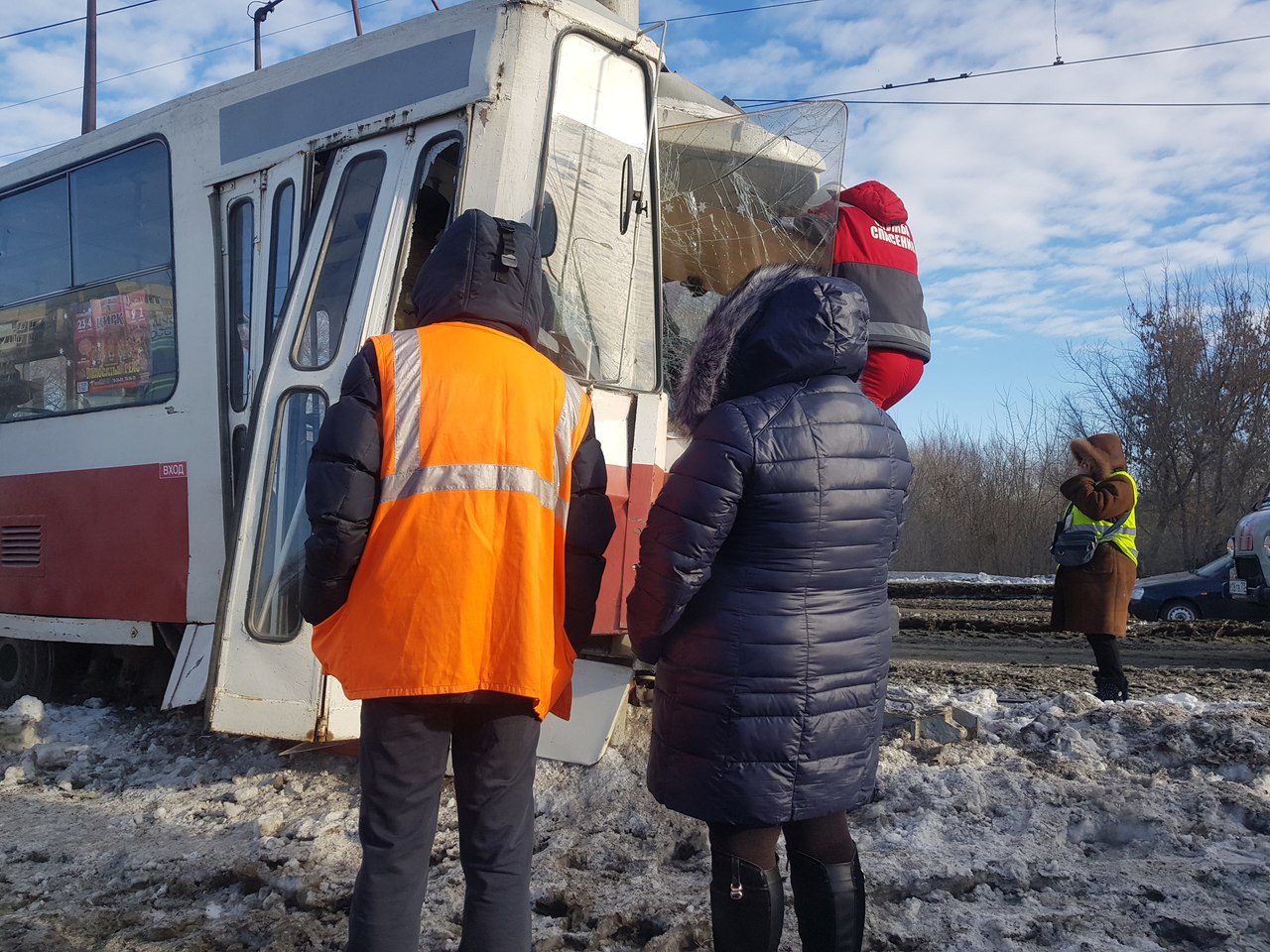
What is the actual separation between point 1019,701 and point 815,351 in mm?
4264

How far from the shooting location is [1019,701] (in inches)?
242

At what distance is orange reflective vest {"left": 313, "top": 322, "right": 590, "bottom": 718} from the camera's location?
8.18 ft

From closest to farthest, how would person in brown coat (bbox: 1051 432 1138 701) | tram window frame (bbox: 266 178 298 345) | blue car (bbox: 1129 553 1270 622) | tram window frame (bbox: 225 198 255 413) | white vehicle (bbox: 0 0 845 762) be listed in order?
white vehicle (bbox: 0 0 845 762), tram window frame (bbox: 266 178 298 345), tram window frame (bbox: 225 198 255 413), person in brown coat (bbox: 1051 432 1138 701), blue car (bbox: 1129 553 1270 622)

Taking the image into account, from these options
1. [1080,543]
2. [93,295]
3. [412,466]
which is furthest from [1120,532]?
[93,295]

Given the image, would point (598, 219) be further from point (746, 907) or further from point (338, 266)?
point (746, 907)

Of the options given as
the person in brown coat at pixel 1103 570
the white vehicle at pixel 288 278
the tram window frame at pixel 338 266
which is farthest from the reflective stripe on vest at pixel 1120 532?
the tram window frame at pixel 338 266

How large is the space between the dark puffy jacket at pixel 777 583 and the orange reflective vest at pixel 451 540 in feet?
1.03

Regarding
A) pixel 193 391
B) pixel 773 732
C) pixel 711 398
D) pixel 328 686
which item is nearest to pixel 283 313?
pixel 193 391

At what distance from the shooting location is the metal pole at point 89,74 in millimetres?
17250

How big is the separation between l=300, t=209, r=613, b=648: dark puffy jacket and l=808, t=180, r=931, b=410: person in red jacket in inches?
71.9

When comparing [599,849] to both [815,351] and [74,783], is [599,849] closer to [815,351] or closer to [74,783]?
[815,351]

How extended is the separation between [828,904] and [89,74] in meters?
19.5

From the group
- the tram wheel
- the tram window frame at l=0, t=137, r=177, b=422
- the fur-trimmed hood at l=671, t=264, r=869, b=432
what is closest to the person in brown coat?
the fur-trimmed hood at l=671, t=264, r=869, b=432

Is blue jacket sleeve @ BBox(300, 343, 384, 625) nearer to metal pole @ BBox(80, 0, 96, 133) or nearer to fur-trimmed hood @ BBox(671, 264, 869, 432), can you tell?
fur-trimmed hood @ BBox(671, 264, 869, 432)
